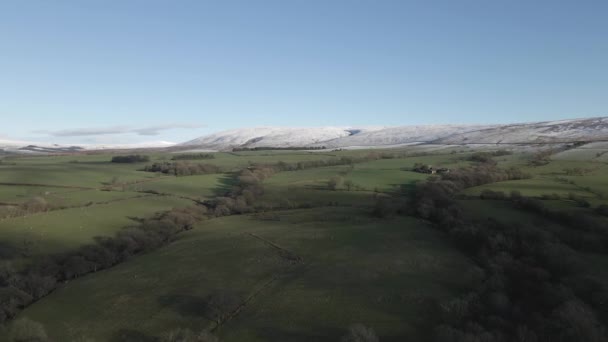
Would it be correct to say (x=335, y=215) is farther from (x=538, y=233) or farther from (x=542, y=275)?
(x=542, y=275)

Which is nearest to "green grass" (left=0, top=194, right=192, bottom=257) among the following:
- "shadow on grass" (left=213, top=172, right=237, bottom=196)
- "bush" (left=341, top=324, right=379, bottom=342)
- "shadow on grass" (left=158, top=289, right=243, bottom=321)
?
"shadow on grass" (left=213, top=172, right=237, bottom=196)

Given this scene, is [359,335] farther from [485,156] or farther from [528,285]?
[485,156]

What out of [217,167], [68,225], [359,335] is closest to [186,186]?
[217,167]

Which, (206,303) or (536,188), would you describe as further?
(536,188)

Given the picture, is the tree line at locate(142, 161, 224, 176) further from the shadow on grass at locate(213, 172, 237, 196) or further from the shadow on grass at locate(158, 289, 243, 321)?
the shadow on grass at locate(158, 289, 243, 321)

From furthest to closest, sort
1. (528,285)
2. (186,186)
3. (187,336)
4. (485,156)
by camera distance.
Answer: (485,156)
(186,186)
(528,285)
(187,336)

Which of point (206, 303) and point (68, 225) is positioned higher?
point (68, 225)

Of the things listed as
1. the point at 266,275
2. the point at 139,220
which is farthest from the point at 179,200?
the point at 266,275

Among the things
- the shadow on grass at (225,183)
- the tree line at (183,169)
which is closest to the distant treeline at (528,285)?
the shadow on grass at (225,183)
